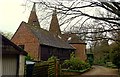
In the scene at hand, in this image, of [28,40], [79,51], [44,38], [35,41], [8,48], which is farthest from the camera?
[79,51]

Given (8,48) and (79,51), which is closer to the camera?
(8,48)

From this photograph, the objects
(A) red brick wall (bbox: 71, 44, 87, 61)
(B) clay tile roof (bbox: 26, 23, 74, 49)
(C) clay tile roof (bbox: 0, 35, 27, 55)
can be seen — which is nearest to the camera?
(C) clay tile roof (bbox: 0, 35, 27, 55)

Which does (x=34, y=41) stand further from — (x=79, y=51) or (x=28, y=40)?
(x=79, y=51)

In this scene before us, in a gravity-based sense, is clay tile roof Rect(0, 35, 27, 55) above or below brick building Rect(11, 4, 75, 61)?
below

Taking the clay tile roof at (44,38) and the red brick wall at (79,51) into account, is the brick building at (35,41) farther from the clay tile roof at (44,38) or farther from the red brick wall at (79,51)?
the red brick wall at (79,51)

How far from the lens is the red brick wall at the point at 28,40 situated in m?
34.7

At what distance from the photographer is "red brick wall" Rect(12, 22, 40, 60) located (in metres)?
34.7

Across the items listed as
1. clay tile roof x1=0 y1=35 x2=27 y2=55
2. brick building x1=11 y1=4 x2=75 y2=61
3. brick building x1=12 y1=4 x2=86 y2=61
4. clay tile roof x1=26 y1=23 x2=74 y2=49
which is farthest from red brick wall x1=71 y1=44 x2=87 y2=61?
clay tile roof x1=0 y1=35 x2=27 y2=55

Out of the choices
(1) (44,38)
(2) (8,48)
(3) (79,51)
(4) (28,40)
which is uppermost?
(1) (44,38)

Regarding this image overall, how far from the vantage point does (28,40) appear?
36281 millimetres

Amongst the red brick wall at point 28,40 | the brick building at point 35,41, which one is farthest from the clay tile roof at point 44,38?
the red brick wall at point 28,40

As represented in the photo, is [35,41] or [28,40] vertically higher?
[28,40]

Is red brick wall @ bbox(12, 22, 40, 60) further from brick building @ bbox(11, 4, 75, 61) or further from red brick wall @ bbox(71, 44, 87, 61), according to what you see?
red brick wall @ bbox(71, 44, 87, 61)

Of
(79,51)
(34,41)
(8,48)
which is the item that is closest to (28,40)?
(34,41)
